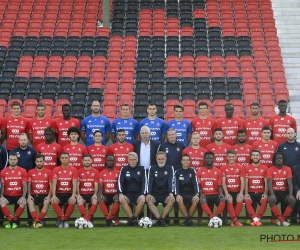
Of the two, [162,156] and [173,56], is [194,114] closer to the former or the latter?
[173,56]

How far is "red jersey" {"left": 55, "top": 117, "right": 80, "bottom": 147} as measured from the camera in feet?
42.4

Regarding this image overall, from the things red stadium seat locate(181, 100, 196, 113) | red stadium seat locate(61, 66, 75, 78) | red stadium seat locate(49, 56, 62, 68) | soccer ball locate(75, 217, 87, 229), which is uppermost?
red stadium seat locate(49, 56, 62, 68)

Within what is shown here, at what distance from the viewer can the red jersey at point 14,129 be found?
12953 millimetres

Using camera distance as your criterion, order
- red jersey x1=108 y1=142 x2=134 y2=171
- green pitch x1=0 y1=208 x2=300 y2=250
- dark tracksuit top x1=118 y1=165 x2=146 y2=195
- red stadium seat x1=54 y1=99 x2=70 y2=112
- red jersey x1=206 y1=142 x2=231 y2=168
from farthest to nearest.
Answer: red stadium seat x1=54 y1=99 x2=70 y2=112 < red jersey x1=206 y1=142 x2=231 y2=168 < red jersey x1=108 y1=142 x2=134 y2=171 < dark tracksuit top x1=118 y1=165 x2=146 y2=195 < green pitch x1=0 y1=208 x2=300 y2=250

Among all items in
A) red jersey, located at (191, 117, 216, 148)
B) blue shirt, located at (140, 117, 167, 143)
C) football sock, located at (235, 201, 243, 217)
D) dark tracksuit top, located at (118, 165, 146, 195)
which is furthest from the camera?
red jersey, located at (191, 117, 216, 148)

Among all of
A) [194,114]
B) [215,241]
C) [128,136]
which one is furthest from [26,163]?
[194,114]

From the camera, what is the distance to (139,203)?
11875mm

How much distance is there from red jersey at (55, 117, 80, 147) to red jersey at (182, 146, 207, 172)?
6.92ft

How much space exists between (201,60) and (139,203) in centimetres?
1007

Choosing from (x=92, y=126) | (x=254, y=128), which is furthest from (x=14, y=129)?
(x=254, y=128)

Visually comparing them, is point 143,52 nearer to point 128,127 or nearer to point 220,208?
point 128,127

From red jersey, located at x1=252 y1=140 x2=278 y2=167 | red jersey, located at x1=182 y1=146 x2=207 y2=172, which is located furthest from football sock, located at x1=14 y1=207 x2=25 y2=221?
red jersey, located at x1=252 y1=140 x2=278 y2=167

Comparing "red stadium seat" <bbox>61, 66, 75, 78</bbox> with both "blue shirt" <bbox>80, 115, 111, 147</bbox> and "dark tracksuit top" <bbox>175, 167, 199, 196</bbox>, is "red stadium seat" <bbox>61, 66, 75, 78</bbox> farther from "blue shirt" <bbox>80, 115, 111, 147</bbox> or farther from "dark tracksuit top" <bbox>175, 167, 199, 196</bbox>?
"dark tracksuit top" <bbox>175, 167, 199, 196</bbox>

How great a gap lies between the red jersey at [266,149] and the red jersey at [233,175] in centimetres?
58
